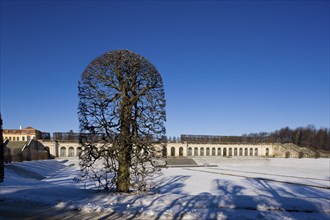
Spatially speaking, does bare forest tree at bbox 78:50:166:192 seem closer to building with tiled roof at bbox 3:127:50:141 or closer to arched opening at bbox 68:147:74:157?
arched opening at bbox 68:147:74:157

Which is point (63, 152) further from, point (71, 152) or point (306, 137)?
point (306, 137)

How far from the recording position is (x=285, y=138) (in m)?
130

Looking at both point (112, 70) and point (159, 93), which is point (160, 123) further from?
point (112, 70)

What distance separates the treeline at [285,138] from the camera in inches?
3526

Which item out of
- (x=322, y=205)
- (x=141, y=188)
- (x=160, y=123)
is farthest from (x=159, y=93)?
(x=322, y=205)

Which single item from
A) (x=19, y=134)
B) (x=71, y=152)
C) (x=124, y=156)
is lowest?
(x=71, y=152)

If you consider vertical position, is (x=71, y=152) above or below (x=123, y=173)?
below

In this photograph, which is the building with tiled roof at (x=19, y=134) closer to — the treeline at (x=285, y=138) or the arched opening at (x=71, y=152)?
the arched opening at (x=71, y=152)

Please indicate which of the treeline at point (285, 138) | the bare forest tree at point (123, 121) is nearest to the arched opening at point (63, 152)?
the treeline at point (285, 138)

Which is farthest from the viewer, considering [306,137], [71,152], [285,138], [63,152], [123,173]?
[285,138]

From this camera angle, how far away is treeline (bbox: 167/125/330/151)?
89.6 meters

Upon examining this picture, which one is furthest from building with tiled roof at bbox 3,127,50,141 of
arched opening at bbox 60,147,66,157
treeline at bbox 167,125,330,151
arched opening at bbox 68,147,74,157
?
treeline at bbox 167,125,330,151

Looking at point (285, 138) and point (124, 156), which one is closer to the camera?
point (124, 156)

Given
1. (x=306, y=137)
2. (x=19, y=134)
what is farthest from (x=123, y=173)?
(x=306, y=137)
